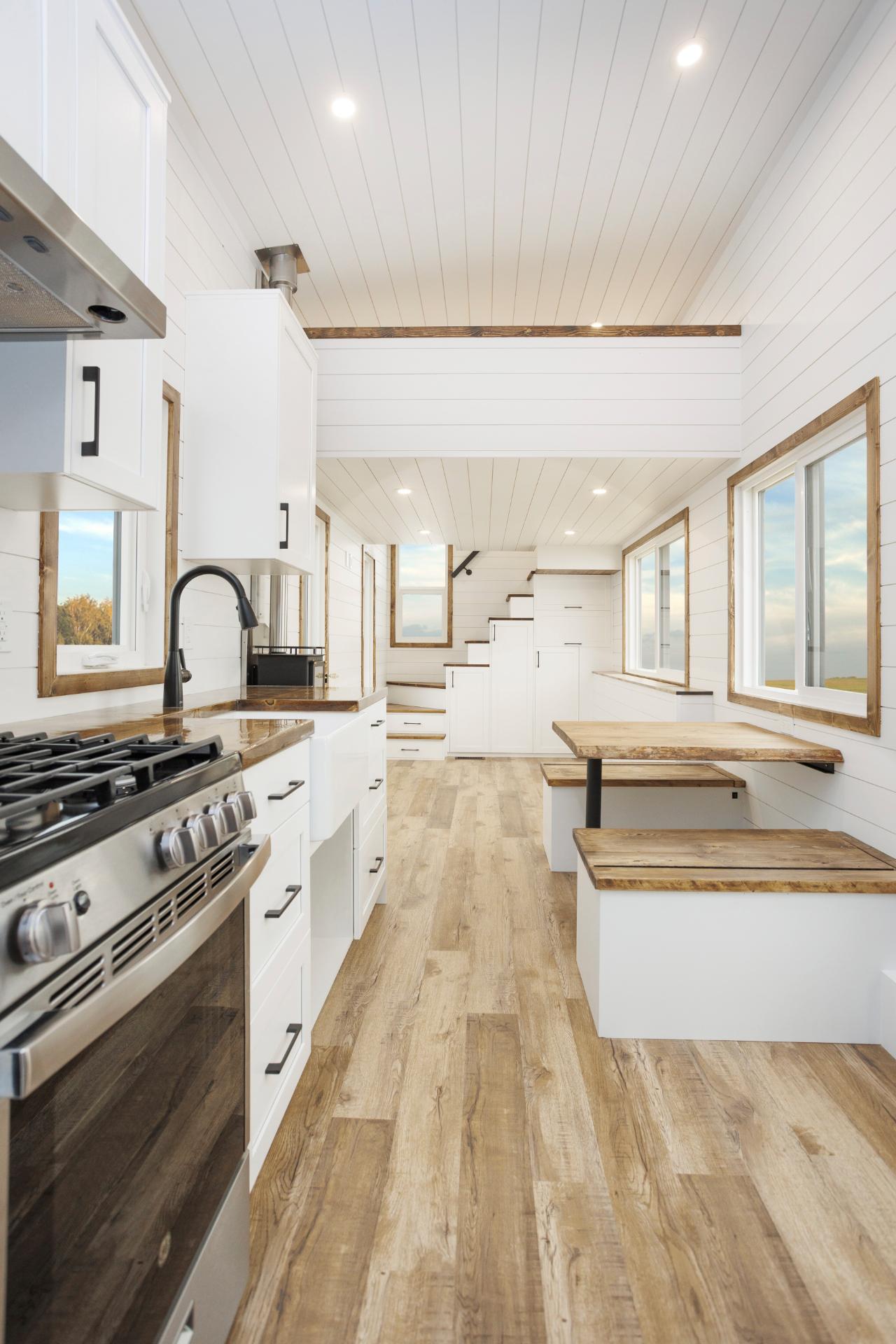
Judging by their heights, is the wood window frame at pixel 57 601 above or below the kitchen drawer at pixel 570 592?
below

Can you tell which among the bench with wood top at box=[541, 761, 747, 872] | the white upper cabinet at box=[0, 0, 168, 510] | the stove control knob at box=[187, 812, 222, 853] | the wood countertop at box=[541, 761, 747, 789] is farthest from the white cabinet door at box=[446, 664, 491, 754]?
the stove control knob at box=[187, 812, 222, 853]

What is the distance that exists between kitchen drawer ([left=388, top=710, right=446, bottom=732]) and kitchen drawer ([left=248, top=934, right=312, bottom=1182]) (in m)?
5.30

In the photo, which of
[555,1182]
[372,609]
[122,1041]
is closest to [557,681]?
[372,609]

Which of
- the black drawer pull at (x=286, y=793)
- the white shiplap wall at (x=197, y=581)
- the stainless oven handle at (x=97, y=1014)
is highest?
the white shiplap wall at (x=197, y=581)

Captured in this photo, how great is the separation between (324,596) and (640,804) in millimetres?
2596

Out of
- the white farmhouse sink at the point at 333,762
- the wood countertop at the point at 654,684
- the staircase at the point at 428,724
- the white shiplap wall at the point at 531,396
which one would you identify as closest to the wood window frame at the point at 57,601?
the white farmhouse sink at the point at 333,762

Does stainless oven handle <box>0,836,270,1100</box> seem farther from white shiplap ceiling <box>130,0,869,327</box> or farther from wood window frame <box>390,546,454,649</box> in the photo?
wood window frame <box>390,546,454,649</box>

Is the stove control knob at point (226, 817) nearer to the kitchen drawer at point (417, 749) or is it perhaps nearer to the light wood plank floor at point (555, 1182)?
the light wood plank floor at point (555, 1182)

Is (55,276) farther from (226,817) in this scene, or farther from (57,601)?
(57,601)

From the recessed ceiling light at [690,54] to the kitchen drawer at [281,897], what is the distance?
261cm

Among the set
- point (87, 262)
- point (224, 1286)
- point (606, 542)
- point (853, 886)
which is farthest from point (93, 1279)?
point (606, 542)

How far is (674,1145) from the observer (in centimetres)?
159

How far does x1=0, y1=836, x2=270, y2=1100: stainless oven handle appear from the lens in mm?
569

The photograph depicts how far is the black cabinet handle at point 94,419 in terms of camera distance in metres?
1.33
